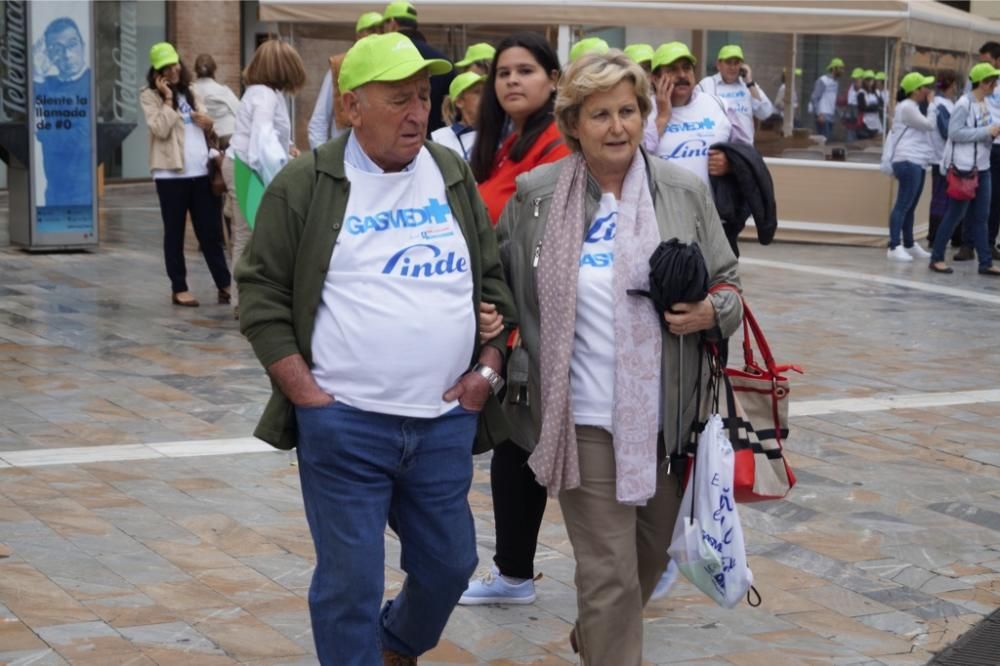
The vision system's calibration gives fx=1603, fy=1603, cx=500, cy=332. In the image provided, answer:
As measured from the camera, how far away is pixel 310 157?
3639 mm

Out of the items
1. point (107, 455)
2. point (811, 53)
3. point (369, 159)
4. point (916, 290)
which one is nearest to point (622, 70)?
point (369, 159)

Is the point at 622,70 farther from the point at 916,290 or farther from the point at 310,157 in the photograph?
the point at 916,290

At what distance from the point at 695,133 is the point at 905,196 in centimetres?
865

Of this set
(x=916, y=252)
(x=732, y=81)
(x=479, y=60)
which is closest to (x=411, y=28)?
(x=479, y=60)

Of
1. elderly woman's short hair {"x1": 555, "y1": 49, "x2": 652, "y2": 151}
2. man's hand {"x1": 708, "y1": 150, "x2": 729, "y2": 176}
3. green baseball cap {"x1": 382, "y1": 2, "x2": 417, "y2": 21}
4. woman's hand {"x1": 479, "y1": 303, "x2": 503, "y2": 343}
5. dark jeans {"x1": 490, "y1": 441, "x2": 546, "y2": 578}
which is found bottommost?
dark jeans {"x1": 490, "y1": 441, "x2": 546, "y2": 578}

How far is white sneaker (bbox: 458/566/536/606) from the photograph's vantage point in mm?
4988

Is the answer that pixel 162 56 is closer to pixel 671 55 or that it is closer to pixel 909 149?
→ pixel 671 55

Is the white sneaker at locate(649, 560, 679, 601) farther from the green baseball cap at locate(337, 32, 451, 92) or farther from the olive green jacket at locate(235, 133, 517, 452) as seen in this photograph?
the green baseball cap at locate(337, 32, 451, 92)

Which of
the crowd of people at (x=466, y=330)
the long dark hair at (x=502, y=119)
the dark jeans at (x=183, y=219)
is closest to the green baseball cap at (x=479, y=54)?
the dark jeans at (x=183, y=219)

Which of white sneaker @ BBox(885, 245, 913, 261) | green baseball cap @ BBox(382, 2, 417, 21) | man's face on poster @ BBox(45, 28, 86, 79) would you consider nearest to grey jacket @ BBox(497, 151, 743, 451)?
green baseball cap @ BBox(382, 2, 417, 21)

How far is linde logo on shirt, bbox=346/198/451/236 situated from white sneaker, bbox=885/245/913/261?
490 inches

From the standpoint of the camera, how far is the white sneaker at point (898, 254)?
50.8 ft

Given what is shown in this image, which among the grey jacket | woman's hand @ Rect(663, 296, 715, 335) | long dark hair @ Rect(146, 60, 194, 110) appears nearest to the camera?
woman's hand @ Rect(663, 296, 715, 335)

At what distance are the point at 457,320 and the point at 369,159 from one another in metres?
0.42
